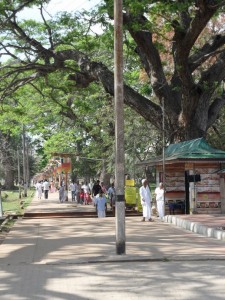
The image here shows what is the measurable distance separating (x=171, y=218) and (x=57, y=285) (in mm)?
11134

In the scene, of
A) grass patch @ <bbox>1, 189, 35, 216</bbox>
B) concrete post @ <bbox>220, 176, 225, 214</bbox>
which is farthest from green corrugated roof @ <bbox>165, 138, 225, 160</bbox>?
grass patch @ <bbox>1, 189, 35, 216</bbox>

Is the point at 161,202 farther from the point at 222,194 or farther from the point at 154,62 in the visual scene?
the point at 154,62

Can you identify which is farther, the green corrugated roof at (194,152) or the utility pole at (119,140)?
the green corrugated roof at (194,152)

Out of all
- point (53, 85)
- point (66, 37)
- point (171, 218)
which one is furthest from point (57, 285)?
point (53, 85)

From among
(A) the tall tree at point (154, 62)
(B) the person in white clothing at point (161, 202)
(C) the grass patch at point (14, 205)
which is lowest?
(C) the grass patch at point (14, 205)

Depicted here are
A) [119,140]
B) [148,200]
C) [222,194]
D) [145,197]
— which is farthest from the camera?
[222,194]

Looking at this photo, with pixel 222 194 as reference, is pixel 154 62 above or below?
above

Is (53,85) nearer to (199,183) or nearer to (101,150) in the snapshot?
(199,183)

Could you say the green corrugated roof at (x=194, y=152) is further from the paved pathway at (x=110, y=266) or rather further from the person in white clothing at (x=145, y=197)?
the paved pathway at (x=110, y=266)

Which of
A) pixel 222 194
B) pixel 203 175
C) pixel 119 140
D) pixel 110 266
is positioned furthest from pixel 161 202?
pixel 110 266

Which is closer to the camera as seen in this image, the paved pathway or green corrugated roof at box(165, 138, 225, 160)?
the paved pathway

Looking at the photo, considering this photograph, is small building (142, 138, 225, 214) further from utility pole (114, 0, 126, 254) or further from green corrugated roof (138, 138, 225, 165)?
utility pole (114, 0, 126, 254)

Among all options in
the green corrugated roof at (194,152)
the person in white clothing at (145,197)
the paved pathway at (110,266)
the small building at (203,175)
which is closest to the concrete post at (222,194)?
the small building at (203,175)

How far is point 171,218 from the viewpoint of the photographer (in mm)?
18938
